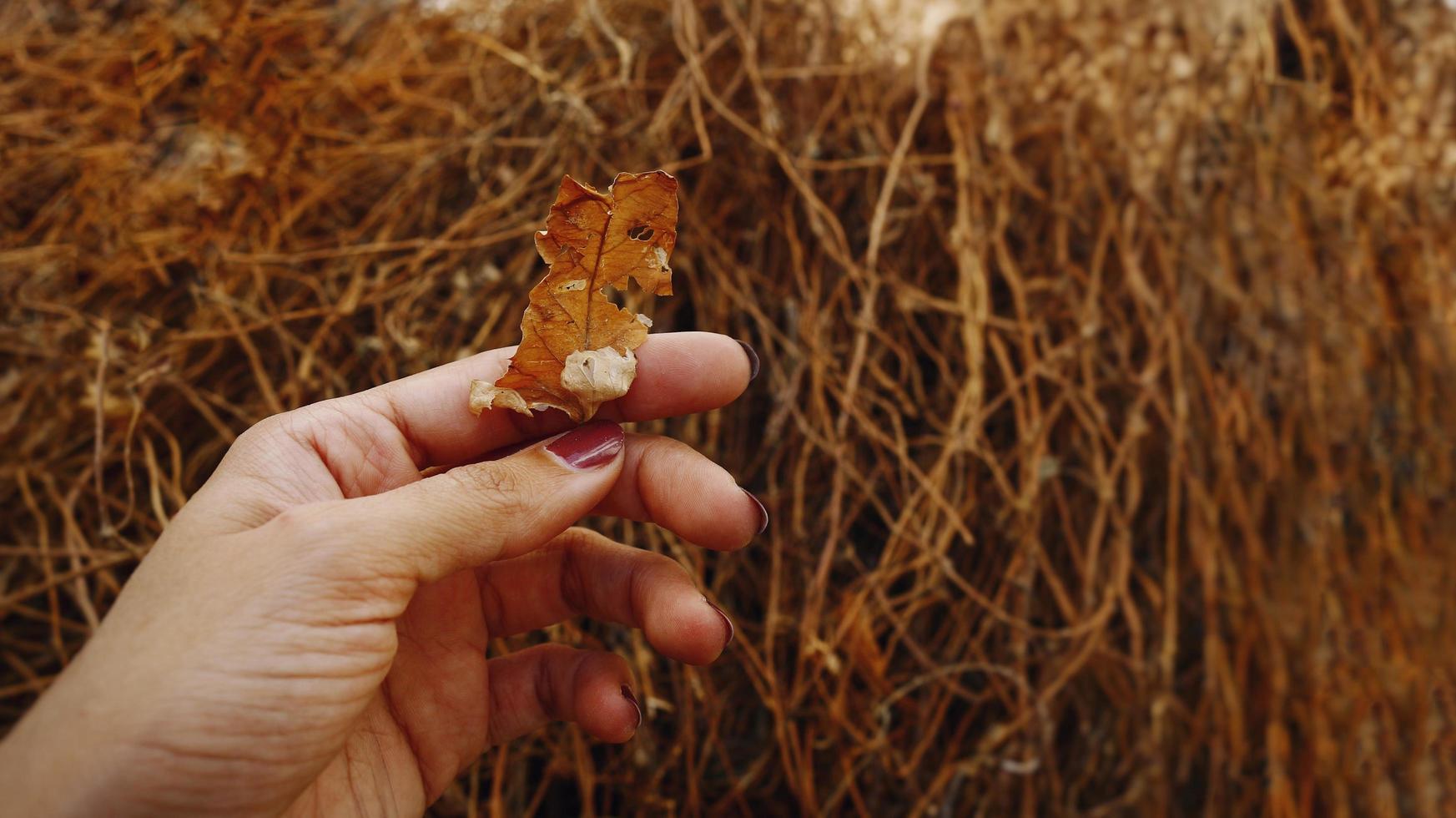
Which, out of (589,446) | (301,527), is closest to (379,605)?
(301,527)

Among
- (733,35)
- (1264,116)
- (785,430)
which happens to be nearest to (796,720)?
(785,430)

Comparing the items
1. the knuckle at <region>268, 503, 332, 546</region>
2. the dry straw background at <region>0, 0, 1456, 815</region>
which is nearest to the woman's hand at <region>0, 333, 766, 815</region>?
the knuckle at <region>268, 503, 332, 546</region>

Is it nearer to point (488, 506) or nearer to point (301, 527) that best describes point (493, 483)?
point (488, 506)

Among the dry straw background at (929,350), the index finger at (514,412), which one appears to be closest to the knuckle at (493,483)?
the index finger at (514,412)

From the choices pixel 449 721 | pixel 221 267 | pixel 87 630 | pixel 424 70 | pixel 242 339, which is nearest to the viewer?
pixel 449 721

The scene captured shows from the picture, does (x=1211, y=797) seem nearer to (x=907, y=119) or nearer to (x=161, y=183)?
(x=907, y=119)

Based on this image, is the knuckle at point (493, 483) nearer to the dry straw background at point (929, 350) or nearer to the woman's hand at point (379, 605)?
the woman's hand at point (379, 605)
